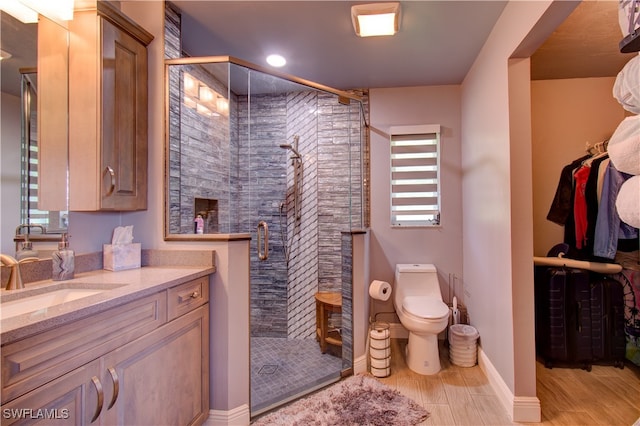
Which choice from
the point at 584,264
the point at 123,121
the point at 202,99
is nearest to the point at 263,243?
the point at 202,99

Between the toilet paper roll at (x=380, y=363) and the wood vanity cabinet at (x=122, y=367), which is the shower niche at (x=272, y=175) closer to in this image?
the toilet paper roll at (x=380, y=363)

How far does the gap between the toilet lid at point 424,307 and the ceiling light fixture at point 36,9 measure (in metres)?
2.75

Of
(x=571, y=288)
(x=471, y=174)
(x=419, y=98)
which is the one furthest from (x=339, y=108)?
(x=571, y=288)

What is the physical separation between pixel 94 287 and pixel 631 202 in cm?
187

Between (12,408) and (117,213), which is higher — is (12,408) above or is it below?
below

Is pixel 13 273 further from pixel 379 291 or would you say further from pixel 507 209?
pixel 507 209

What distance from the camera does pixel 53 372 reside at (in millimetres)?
875

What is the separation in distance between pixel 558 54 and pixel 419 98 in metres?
1.10

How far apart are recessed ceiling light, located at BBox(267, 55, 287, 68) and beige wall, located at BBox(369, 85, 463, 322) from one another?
0.99 metres

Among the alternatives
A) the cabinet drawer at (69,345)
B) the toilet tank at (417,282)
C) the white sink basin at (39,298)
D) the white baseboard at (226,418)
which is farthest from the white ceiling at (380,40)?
the white baseboard at (226,418)

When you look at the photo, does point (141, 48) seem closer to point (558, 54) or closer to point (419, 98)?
point (419, 98)

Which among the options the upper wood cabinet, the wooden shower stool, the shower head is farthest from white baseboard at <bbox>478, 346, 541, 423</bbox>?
the upper wood cabinet

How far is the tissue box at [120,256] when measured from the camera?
1.62 meters

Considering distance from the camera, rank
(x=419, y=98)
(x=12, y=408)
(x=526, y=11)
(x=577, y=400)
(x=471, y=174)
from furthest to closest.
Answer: (x=419, y=98), (x=471, y=174), (x=577, y=400), (x=526, y=11), (x=12, y=408)
